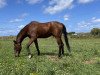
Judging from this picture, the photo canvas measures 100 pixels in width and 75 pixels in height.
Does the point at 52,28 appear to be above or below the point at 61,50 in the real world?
above

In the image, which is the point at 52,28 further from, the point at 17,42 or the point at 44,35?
the point at 17,42

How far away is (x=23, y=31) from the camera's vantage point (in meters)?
16.9

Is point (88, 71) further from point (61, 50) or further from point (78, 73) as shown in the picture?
point (61, 50)

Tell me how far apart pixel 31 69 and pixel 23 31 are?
266 inches

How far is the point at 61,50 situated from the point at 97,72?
19.1 feet

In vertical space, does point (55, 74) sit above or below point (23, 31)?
below

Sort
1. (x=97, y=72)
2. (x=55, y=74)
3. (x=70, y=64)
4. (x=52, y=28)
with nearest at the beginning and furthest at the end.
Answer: (x=55, y=74) → (x=97, y=72) → (x=70, y=64) → (x=52, y=28)

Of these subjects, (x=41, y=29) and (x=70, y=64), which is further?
(x=41, y=29)

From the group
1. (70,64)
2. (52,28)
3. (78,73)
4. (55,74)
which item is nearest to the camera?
(55,74)

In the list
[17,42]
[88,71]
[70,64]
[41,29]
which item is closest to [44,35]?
[41,29]

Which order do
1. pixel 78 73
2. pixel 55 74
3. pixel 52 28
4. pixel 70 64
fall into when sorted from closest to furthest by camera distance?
pixel 55 74, pixel 78 73, pixel 70 64, pixel 52 28

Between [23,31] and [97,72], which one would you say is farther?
[23,31]

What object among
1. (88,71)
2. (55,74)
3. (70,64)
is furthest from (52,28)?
(55,74)

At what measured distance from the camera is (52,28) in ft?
54.2
